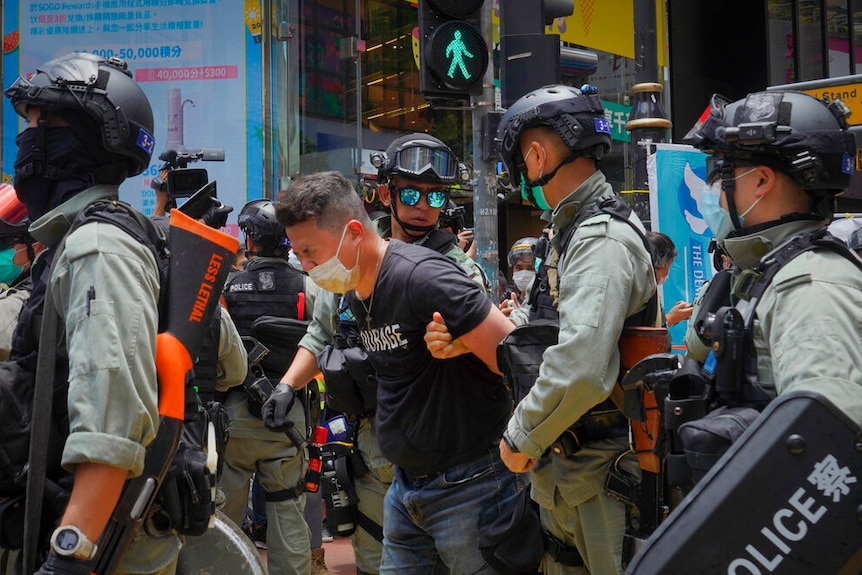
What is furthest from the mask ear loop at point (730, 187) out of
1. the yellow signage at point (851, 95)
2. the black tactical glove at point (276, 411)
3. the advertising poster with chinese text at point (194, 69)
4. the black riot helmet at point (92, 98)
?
the advertising poster with chinese text at point (194, 69)

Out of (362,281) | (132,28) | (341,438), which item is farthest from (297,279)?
(132,28)

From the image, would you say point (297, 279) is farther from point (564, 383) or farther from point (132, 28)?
point (132, 28)

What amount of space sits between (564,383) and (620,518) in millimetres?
613

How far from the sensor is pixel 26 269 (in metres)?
5.36

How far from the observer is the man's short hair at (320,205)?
394 centimetres

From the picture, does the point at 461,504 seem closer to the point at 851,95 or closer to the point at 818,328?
the point at 818,328

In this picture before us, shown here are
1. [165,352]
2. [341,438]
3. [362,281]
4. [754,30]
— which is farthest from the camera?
[754,30]

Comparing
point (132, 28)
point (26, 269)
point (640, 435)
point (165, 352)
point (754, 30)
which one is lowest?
point (640, 435)

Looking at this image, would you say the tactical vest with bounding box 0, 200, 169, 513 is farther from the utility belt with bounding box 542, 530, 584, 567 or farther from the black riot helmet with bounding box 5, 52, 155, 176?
the utility belt with bounding box 542, 530, 584, 567

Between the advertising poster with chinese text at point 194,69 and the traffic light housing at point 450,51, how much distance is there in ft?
16.9

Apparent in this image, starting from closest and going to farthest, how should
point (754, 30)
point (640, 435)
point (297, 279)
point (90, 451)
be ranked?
1. point (90, 451)
2. point (640, 435)
3. point (297, 279)
4. point (754, 30)

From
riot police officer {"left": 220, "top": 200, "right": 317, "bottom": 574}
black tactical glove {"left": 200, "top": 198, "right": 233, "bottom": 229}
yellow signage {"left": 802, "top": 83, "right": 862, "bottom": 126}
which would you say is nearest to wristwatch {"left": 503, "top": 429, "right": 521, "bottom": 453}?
black tactical glove {"left": 200, "top": 198, "right": 233, "bottom": 229}

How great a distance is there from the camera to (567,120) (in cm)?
388

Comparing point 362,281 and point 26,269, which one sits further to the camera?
point 26,269
